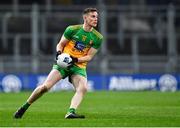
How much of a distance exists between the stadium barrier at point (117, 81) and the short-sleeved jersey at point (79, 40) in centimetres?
2137

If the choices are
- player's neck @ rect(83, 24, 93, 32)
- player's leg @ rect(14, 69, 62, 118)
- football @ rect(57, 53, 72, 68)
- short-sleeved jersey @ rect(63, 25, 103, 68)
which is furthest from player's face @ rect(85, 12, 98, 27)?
player's leg @ rect(14, 69, 62, 118)

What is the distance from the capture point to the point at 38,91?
16484mm

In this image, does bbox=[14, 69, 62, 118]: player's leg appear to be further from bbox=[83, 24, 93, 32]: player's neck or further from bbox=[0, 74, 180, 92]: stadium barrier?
bbox=[0, 74, 180, 92]: stadium barrier

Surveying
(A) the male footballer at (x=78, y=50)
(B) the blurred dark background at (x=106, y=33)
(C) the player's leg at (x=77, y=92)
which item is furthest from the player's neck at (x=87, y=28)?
(B) the blurred dark background at (x=106, y=33)

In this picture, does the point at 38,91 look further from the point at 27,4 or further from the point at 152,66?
the point at 27,4

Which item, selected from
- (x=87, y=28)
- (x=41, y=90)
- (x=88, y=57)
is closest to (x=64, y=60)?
(x=88, y=57)

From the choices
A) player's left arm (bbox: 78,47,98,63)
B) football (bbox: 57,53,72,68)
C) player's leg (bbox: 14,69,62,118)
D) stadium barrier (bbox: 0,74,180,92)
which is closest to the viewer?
football (bbox: 57,53,72,68)

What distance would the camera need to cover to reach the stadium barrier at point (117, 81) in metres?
38.4

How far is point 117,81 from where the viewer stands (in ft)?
128

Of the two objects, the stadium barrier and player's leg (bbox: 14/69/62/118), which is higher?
player's leg (bbox: 14/69/62/118)

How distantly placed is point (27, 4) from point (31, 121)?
90.6ft

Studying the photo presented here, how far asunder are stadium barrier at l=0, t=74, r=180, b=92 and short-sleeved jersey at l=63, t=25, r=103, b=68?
21.4 meters

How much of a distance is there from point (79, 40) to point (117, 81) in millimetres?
22316

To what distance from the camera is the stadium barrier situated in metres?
38.4
